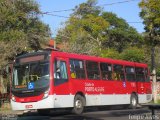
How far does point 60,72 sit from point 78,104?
82.4 inches

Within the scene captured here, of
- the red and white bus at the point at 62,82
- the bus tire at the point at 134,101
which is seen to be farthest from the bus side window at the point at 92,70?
the bus tire at the point at 134,101

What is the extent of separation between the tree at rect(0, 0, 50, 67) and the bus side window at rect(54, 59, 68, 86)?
7094 millimetres

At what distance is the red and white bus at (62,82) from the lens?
19484 millimetres

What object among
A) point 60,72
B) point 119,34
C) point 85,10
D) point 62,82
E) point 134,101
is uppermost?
point 85,10

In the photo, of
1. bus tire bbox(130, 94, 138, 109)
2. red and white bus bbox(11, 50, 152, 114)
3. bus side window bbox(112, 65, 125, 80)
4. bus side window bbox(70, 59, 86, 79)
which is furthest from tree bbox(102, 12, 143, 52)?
bus side window bbox(70, 59, 86, 79)

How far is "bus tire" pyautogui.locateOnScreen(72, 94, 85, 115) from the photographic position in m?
21.0

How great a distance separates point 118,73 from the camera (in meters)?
25.6

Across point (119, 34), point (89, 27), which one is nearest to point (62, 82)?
point (89, 27)

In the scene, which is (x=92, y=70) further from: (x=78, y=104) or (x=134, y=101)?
(x=134, y=101)

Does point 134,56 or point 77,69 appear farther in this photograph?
point 134,56

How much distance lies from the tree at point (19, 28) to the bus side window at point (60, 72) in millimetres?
7094

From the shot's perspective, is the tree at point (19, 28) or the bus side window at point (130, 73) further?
the tree at point (19, 28)

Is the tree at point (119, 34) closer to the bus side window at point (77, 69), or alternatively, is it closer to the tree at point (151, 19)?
the tree at point (151, 19)

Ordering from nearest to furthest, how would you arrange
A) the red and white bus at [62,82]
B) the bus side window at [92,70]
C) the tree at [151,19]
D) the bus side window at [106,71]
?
1. the red and white bus at [62,82]
2. the bus side window at [92,70]
3. the bus side window at [106,71]
4. the tree at [151,19]
